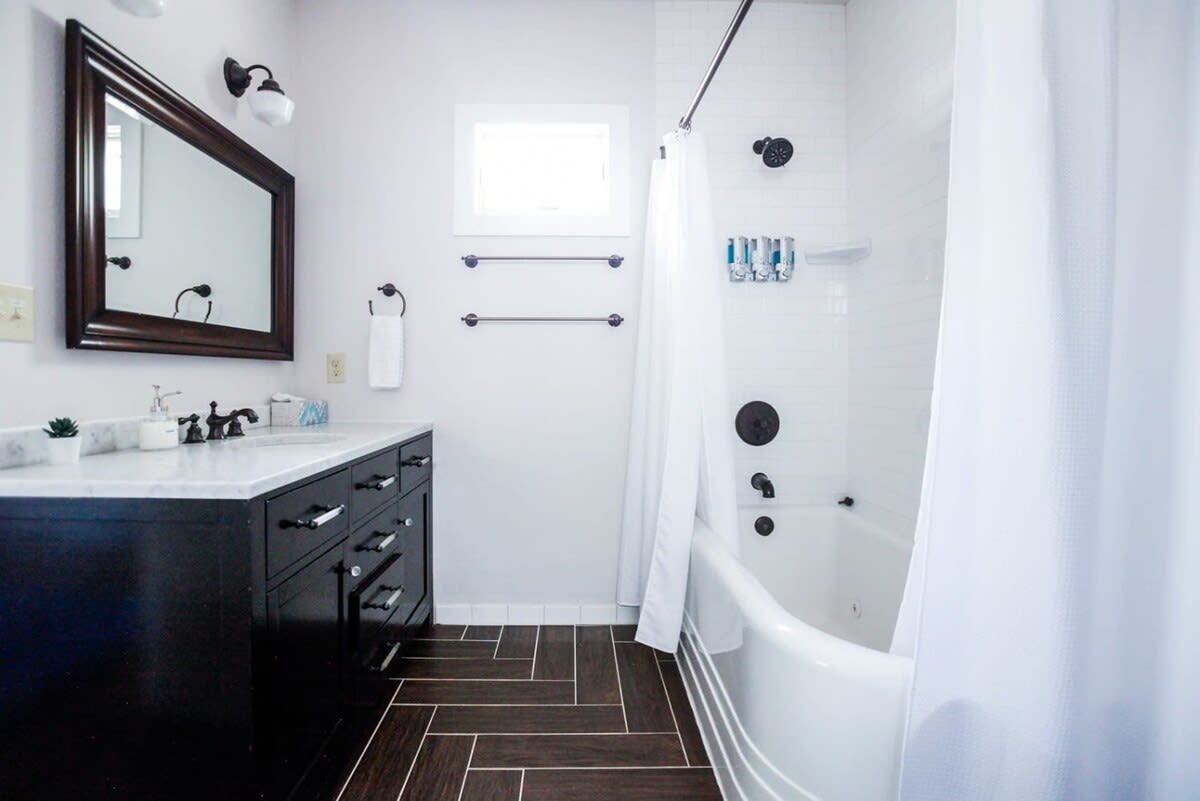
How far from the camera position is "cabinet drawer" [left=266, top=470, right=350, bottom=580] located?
0.95 metres

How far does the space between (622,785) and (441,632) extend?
106cm

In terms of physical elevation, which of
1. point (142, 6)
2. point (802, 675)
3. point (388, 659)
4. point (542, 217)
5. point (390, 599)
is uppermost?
point (142, 6)

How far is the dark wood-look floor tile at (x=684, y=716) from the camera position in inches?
54.6

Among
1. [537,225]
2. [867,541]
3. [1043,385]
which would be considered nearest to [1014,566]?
[1043,385]

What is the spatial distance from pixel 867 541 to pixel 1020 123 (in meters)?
1.51

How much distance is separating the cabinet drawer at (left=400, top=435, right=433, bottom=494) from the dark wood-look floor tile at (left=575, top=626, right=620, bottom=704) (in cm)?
90

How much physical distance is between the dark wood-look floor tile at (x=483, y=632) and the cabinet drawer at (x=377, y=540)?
1.82ft

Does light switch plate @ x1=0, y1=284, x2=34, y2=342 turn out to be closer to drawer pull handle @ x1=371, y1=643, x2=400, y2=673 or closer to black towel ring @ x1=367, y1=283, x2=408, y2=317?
black towel ring @ x1=367, y1=283, x2=408, y2=317

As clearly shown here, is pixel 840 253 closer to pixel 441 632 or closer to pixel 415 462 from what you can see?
pixel 415 462

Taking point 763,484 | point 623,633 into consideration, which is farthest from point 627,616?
point 763,484

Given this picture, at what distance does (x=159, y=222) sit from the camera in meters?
1.39

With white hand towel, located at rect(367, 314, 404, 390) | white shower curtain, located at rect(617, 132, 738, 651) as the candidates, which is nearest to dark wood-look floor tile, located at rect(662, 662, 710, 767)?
white shower curtain, located at rect(617, 132, 738, 651)

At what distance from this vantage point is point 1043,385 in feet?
2.33

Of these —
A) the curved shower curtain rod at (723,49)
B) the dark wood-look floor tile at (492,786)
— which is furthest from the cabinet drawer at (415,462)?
the curved shower curtain rod at (723,49)
